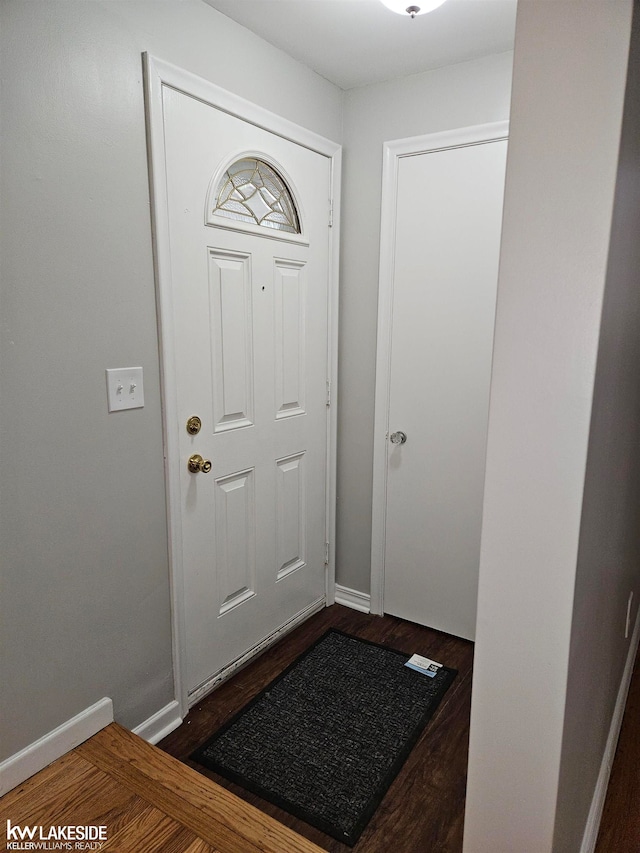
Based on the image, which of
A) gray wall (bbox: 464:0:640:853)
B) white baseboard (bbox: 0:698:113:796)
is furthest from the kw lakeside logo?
gray wall (bbox: 464:0:640:853)

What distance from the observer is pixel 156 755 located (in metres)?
1.69

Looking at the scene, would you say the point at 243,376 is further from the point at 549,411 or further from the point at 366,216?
the point at 549,411

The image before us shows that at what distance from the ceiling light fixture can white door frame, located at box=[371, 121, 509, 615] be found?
550mm

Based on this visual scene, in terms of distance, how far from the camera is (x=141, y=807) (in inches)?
59.3

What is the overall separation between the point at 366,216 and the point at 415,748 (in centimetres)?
208

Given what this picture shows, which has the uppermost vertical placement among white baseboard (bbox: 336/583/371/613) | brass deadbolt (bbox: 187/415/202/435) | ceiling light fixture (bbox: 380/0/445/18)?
ceiling light fixture (bbox: 380/0/445/18)

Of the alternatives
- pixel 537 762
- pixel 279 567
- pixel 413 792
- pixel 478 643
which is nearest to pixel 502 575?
pixel 478 643

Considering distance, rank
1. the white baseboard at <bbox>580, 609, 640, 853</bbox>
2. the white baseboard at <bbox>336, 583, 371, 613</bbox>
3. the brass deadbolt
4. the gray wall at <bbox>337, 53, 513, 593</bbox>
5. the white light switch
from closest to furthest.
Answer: the white baseboard at <bbox>580, 609, 640, 853</bbox> → the white light switch → the brass deadbolt → the gray wall at <bbox>337, 53, 513, 593</bbox> → the white baseboard at <bbox>336, 583, 371, 613</bbox>

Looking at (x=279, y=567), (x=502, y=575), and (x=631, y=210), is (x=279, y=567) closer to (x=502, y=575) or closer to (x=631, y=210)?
(x=502, y=575)

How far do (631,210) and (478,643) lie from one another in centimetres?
84

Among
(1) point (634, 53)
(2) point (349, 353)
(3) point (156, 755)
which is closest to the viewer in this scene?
(1) point (634, 53)

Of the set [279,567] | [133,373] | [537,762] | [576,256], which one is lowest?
[279,567]

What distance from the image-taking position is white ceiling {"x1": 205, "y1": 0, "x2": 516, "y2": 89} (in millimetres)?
1834

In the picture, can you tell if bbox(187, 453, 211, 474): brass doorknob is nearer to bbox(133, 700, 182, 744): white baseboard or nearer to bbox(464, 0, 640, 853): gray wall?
bbox(133, 700, 182, 744): white baseboard
